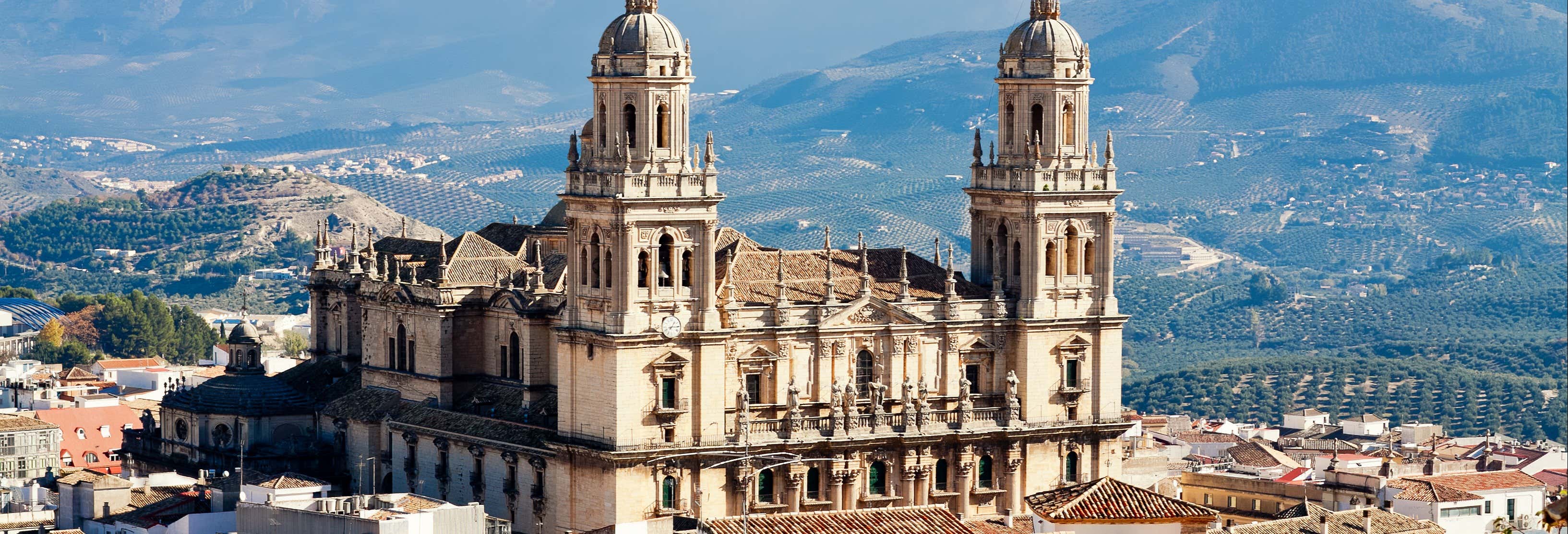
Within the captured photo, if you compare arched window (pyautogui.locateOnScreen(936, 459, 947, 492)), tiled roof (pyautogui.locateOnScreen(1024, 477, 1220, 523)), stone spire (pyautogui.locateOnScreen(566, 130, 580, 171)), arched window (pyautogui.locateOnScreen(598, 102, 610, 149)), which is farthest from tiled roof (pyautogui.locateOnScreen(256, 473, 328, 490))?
tiled roof (pyautogui.locateOnScreen(1024, 477, 1220, 523))

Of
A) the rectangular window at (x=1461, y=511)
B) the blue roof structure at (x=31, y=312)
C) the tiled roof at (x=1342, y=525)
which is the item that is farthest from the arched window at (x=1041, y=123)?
the blue roof structure at (x=31, y=312)

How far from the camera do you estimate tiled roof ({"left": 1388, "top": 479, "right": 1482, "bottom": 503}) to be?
9344 centimetres

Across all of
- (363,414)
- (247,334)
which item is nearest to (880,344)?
(363,414)

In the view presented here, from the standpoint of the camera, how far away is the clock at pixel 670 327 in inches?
3415

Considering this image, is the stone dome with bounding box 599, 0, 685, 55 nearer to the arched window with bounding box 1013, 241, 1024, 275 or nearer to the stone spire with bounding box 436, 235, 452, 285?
the stone spire with bounding box 436, 235, 452, 285

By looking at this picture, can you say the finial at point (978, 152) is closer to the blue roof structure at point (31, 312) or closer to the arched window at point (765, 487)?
the arched window at point (765, 487)

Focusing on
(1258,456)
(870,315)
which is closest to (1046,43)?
(870,315)

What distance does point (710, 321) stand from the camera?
87688 mm

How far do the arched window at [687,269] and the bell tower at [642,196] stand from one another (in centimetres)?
3

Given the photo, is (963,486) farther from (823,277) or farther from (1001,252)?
(1001,252)

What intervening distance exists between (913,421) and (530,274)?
517 inches

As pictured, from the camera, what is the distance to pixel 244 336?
4449 inches

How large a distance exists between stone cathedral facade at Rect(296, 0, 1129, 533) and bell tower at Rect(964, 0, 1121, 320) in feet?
0.28

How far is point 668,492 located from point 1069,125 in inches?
705
